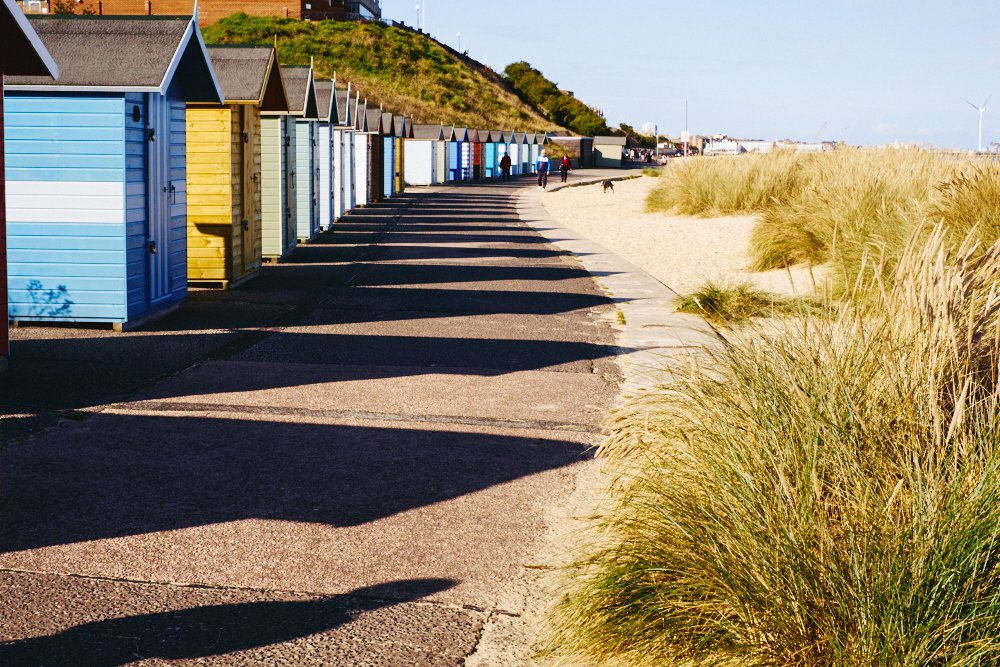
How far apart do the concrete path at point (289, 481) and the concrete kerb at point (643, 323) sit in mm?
329

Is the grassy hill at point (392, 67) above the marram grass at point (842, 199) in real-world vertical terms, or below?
above

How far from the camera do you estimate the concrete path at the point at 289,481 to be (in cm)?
434

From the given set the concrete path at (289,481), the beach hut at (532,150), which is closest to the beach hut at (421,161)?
the beach hut at (532,150)

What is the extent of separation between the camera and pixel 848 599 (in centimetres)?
345

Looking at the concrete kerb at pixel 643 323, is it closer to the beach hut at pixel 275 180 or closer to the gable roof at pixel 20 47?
the beach hut at pixel 275 180

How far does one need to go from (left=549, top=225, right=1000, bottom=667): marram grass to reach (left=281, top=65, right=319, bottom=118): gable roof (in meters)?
15.2

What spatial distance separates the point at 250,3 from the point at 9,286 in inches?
4034

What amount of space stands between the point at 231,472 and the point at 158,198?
6.49 m

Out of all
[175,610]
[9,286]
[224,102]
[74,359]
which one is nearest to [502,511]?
[175,610]

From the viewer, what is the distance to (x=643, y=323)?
1252 cm

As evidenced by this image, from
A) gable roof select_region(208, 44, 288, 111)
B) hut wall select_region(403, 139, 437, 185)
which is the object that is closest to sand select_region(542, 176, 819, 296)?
gable roof select_region(208, 44, 288, 111)

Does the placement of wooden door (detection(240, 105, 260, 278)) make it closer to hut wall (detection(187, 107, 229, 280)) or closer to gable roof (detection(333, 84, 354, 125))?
hut wall (detection(187, 107, 229, 280))

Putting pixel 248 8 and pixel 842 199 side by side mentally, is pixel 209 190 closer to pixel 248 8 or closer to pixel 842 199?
pixel 842 199

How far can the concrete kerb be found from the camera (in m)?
7.67
